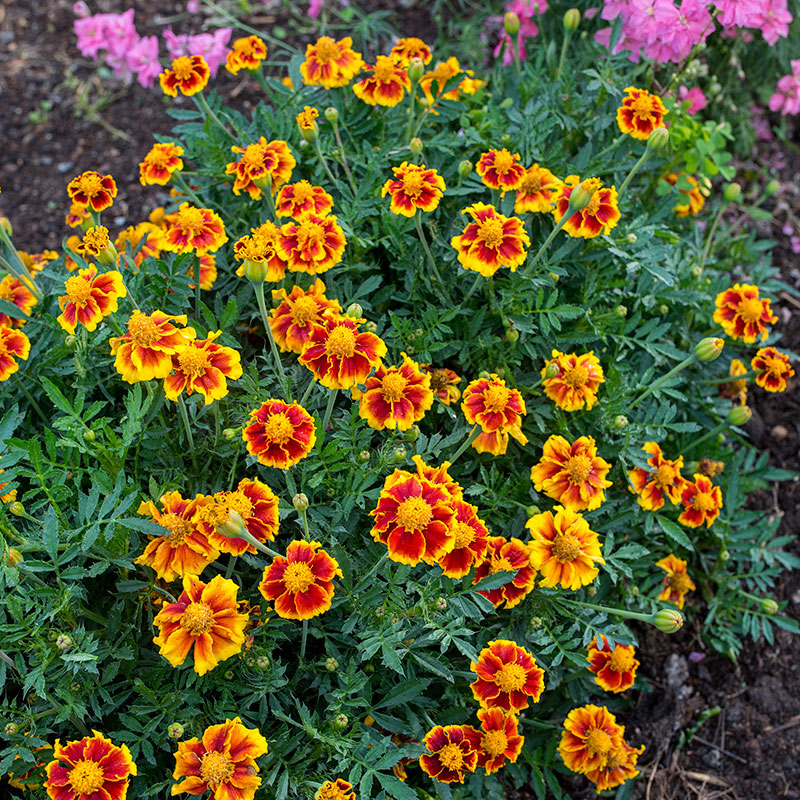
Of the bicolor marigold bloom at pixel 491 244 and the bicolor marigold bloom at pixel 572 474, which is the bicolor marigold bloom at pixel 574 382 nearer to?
the bicolor marigold bloom at pixel 572 474

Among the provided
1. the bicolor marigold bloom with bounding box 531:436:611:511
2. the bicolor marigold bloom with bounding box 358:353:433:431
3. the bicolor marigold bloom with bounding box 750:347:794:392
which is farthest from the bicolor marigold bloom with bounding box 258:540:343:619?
the bicolor marigold bloom with bounding box 750:347:794:392

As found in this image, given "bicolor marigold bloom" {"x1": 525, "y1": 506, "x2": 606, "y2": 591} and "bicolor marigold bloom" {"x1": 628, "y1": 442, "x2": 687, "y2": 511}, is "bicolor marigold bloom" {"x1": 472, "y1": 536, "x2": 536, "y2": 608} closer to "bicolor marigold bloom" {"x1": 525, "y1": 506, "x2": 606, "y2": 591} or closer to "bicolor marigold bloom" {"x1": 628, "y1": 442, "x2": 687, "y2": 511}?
"bicolor marigold bloom" {"x1": 525, "y1": 506, "x2": 606, "y2": 591}

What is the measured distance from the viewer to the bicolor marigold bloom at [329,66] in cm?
209

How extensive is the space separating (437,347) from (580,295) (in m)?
0.45

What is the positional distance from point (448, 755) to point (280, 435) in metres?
0.74

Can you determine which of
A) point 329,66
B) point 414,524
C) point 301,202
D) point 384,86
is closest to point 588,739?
point 414,524

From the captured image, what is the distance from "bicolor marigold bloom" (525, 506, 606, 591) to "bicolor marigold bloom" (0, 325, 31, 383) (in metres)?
1.17

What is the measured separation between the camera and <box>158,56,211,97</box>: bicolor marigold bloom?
→ 2078 mm

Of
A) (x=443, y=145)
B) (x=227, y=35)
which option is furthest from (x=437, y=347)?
(x=227, y=35)

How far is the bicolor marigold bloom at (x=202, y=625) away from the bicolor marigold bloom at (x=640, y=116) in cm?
151

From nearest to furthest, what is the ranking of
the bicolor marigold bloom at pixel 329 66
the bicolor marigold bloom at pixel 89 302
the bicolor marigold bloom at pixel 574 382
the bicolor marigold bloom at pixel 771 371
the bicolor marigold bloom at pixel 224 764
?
the bicolor marigold bloom at pixel 224 764 < the bicolor marigold bloom at pixel 89 302 < the bicolor marigold bloom at pixel 574 382 < the bicolor marigold bloom at pixel 329 66 < the bicolor marigold bloom at pixel 771 371

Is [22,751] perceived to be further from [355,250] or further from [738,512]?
[738,512]

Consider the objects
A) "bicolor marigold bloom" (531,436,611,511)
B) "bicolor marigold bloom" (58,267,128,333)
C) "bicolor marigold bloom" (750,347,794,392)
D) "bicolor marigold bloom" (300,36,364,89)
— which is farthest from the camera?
"bicolor marigold bloom" (750,347,794,392)

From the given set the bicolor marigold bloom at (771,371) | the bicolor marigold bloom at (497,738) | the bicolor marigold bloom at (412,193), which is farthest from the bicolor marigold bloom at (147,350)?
the bicolor marigold bloom at (771,371)
